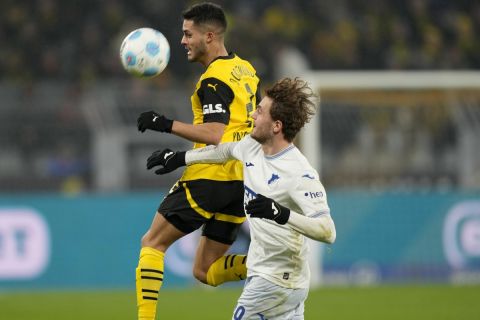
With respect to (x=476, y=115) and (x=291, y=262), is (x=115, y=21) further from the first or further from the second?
(x=291, y=262)

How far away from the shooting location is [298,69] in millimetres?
14359

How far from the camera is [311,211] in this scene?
5324 millimetres

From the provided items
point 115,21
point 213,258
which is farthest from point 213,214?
point 115,21

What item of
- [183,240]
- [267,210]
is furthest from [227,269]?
[183,240]

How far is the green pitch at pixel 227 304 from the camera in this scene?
10141 millimetres

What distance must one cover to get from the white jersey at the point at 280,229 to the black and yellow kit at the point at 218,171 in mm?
1045

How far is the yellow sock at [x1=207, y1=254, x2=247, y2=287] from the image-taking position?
22.8 ft

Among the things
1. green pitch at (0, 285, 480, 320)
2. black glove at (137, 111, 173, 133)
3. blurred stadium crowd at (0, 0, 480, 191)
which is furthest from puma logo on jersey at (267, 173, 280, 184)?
blurred stadium crowd at (0, 0, 480, 191)

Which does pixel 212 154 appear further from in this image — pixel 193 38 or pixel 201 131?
pixel 193 38

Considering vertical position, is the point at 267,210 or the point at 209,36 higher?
the point at 209,36

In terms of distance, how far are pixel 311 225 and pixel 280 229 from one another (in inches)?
16.1

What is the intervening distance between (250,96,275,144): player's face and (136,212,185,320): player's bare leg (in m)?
1.39

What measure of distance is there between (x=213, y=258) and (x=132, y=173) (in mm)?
6964

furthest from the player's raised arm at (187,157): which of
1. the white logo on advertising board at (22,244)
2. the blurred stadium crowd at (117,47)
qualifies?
the blurred stadium crowd at (117,47)
